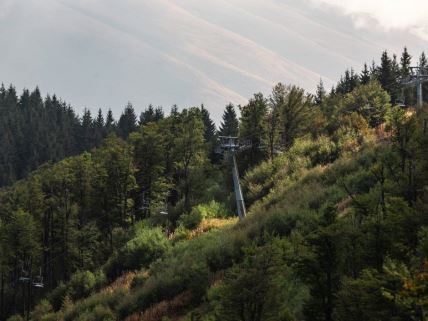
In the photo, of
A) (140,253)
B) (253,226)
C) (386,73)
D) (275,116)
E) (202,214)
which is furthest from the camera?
(386,73)

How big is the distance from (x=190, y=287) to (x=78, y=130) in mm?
145593


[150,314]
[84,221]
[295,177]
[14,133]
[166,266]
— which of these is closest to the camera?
[150,314]

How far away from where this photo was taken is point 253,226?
23.8m

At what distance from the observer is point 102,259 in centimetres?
4997

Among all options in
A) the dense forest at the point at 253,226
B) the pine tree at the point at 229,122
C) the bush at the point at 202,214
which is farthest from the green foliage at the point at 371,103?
the pine tree at the point at 229,122

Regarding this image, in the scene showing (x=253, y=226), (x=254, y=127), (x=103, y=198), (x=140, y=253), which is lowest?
(x=140, y=253)

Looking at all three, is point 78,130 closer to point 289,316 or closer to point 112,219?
point 112,219

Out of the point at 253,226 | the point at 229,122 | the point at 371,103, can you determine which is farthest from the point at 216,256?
the point at 229,122

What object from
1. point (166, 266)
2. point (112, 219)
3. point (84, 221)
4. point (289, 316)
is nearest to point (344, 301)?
point (289, 316)

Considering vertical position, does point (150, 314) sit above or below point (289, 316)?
below

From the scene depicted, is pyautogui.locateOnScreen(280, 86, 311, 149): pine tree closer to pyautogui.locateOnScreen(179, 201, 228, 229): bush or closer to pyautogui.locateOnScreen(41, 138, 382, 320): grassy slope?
pyautogui.locateOnScreen(179, 201, 228, 229): bush

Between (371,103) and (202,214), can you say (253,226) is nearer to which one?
(202,214)

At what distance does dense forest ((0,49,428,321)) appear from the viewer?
12117 mm

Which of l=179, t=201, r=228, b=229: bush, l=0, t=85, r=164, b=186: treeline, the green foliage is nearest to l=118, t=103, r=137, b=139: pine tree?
l=0, t=85, r=164, b=186: treeline
